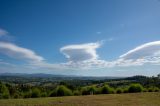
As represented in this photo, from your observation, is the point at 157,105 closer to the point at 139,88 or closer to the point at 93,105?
the point at 93,105

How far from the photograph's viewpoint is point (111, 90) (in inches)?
2591

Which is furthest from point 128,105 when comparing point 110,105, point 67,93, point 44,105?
point 67,93

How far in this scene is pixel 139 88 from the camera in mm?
65750

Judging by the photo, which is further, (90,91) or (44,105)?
(90,91)

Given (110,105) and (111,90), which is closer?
(110,105)

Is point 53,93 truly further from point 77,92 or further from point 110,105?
point 110,105

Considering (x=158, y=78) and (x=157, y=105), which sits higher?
(x=158, y=78)

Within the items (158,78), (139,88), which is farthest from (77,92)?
(158,78)

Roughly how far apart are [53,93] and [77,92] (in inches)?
236

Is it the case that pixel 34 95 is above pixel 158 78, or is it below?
below

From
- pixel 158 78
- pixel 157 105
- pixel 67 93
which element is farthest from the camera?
pixel 158 78

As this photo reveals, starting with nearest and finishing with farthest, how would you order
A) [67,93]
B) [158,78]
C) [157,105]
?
1. [157,105]
2. [67,93]
3. [158,78]

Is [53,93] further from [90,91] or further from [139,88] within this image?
[139,88]

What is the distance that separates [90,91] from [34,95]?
43.3ft
